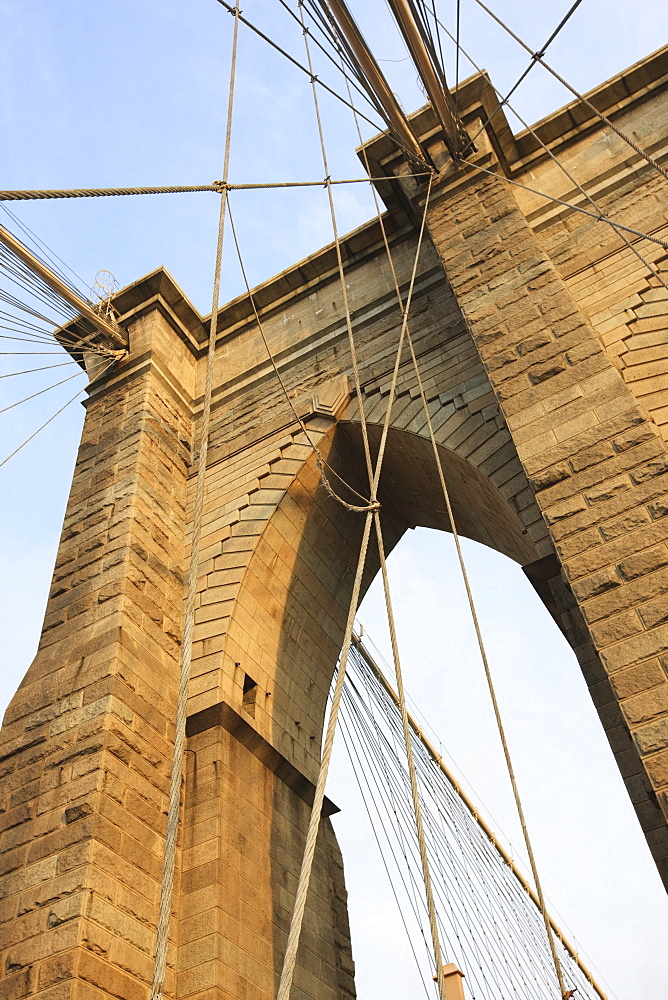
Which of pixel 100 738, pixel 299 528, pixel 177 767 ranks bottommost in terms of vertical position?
pixel 177 767

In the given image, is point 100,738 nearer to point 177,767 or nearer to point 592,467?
point 177,767

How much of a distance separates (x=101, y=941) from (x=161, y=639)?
7.68 feet

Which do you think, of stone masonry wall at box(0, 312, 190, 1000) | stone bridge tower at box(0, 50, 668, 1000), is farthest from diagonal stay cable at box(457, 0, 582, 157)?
stone masonry wall at box(0, 312, 190, 1000)

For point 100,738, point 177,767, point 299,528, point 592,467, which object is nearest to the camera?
point 177,767

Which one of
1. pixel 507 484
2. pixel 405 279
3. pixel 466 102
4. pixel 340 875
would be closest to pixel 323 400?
pixel 405 279

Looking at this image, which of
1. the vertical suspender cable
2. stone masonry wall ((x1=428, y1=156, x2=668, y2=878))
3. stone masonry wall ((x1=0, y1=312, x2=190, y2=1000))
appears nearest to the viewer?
the vertical suspender cable

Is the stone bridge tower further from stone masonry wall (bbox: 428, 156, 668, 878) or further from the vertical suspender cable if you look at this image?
the vertical suspender cable

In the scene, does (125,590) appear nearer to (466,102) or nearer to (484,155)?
(484,155)

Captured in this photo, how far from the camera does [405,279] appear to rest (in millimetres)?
8695

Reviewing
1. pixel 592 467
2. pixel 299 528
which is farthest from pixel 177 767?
pixel 299 528

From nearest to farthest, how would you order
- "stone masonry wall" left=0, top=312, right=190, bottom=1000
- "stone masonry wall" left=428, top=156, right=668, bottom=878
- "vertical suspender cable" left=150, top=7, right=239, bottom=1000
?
"vertical suspender cable" left=150, top=7, right=239, bottom=1000, "stone masonry wall" left=428, top=156, right=668, bottom=878, "stone masonry wall" left=0, top=312, right=190, bottom=1000

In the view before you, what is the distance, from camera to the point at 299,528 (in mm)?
7922

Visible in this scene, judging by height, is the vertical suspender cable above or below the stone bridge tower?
below

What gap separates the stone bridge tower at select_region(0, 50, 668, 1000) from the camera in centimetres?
508
